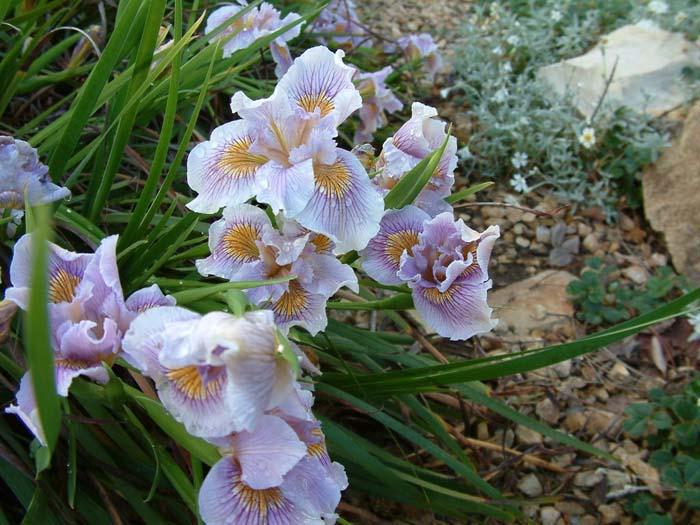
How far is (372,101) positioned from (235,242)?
1.19 meters

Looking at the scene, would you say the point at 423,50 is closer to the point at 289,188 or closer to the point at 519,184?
the point at 519,184

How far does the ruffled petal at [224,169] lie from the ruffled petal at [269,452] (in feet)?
1.27

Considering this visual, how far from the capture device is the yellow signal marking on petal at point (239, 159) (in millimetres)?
1181

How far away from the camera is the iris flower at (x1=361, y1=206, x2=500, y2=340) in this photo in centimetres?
120

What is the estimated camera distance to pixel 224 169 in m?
1.19

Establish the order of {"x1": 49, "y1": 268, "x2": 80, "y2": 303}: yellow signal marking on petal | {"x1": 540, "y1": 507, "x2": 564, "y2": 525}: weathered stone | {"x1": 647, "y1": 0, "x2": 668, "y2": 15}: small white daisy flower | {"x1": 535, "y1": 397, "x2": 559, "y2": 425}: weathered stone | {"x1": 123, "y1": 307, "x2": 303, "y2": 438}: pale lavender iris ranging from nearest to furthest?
1. {"x1": 123, "y1": 307, "x2": 303, "y2": 438}: pale lavender iris
2. {"x1": 49, "y1": 268, "x2": 80, "y2": 303}: yellow signal marking on petal
3. {"x1": 540, "y1": 507, "x2": 564, "y2": 525}: weathered stone
4. {"x1": 535, "y1": 397, "x2": 559, "y2": 425}: weathered stone
5. {"x1": 647, "y1": 0, "x2": 668, "y2": 15}: small white daisy flower

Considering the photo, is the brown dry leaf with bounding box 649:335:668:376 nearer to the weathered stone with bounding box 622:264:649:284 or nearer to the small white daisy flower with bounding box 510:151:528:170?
the weathered stone with bounding box 622:264:649:284

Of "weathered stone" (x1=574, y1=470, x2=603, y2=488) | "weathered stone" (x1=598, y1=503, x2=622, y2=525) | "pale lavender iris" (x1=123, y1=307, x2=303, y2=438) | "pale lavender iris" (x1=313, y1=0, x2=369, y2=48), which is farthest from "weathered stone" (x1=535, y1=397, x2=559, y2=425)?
"pale lavender iris" (x1=313, y1=0, x2=369, y2=48)

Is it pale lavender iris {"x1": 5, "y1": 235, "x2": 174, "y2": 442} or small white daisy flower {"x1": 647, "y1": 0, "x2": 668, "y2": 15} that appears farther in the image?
small white daisy flower {"x1": 647, "y1": 0, "x2": 668, "y2": 15}

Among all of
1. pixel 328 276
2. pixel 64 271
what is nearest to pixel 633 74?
pixel 328 276

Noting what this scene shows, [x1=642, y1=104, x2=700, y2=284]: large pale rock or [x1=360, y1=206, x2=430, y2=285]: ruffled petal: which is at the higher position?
[x1=360, y1=206, x2=430, y2=285]: ruffled petal

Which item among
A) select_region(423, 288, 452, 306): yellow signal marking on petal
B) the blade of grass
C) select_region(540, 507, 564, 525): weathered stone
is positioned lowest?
select_region(540, 507, 564, 525): weathered stone

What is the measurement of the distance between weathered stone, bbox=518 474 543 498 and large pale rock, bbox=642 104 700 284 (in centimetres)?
118

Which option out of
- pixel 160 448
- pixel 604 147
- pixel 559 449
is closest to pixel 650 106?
pixel 604 147
